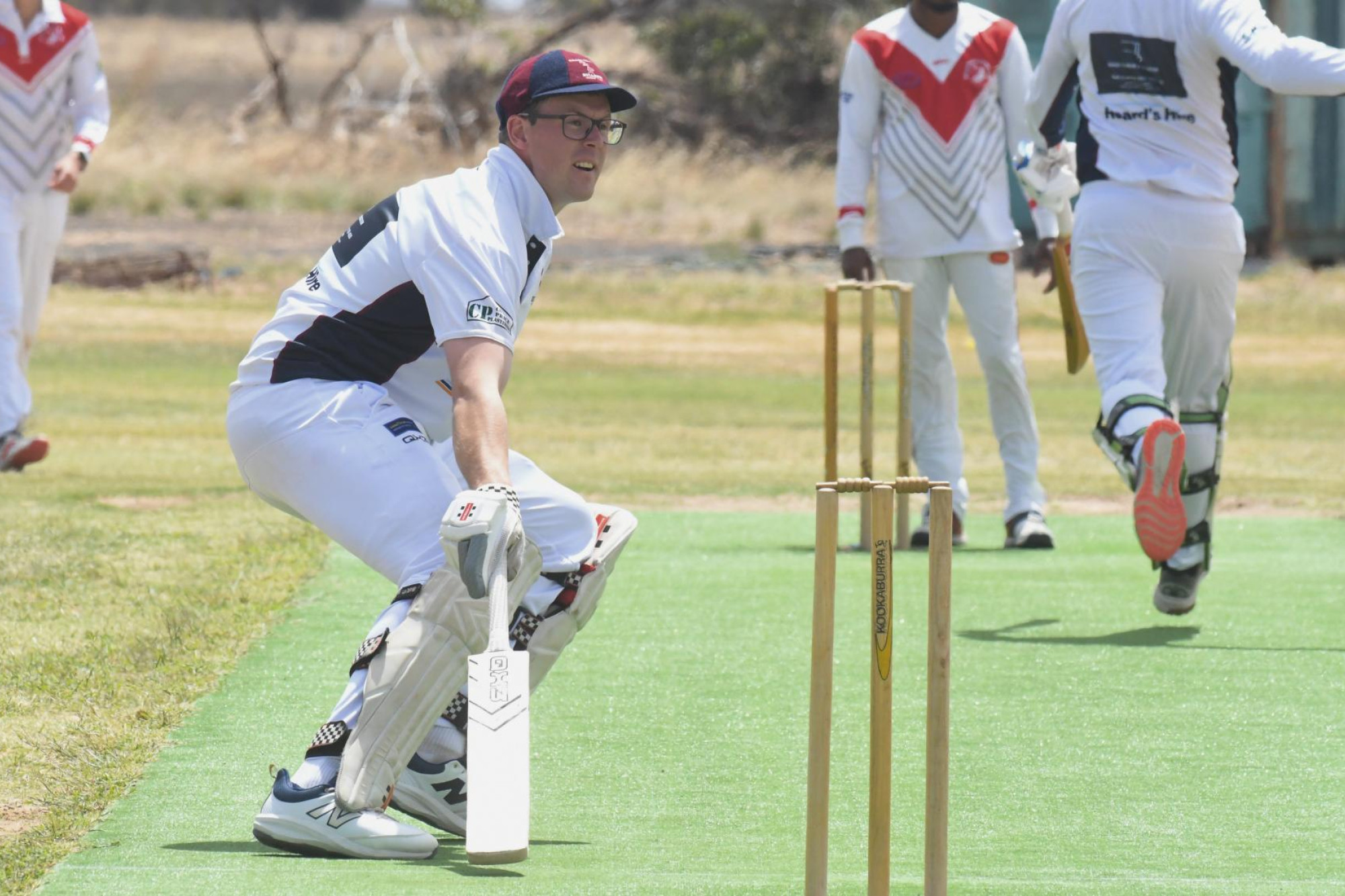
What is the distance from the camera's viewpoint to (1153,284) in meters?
6.07

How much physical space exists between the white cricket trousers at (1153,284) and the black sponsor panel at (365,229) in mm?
2441

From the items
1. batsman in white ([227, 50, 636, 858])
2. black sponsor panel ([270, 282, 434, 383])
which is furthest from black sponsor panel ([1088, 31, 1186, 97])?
black sponsor panel ([270, 282, 434, 383])

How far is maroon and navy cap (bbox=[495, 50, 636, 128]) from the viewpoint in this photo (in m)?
4.15

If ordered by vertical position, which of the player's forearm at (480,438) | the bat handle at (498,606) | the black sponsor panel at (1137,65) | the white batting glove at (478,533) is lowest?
A: the bat handle at (498,606)

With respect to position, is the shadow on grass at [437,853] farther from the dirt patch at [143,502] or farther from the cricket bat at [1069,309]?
the dirt patch at [143,502]

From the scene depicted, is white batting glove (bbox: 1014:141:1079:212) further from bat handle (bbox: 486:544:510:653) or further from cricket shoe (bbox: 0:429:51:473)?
cricket shoe (bbox: 0:429:51:473)

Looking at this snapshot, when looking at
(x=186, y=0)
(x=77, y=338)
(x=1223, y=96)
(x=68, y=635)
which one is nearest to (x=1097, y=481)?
(x=1223, y=96)

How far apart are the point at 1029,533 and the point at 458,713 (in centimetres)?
405

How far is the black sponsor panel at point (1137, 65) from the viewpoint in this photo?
6016 millimetres

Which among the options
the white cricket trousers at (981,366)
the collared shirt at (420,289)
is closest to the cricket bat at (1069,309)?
the white cricket trousers at (981,366)

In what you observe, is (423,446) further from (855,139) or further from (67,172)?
(67,172)

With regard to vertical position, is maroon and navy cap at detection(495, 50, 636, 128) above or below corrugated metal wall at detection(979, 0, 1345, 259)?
above

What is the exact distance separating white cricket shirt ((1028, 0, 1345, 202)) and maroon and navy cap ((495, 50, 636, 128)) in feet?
7.41

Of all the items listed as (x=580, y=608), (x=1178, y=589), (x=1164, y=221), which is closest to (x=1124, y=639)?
(x=1178, y=589)
